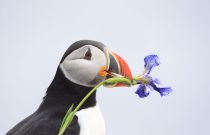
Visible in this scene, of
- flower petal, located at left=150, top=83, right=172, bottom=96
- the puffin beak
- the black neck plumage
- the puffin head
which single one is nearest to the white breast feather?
the black neck plumage

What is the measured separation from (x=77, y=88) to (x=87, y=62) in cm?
27

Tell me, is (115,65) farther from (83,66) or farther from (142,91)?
(142,91)

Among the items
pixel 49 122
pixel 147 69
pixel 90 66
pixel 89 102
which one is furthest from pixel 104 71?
Answer: pixel 147 69

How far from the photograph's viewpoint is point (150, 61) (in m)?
2.59

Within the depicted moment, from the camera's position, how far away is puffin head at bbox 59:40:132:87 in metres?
3.91

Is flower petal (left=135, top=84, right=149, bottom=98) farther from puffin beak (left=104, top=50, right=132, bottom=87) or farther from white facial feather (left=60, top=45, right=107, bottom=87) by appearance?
white facial feather (left=60, top=45, right=107, bottom=87)

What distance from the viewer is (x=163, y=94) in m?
2.24

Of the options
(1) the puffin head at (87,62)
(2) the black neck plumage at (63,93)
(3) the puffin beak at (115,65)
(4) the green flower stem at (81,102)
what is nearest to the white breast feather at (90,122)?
(2) the black neck plumage at (63,93)

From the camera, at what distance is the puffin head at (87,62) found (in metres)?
3.91

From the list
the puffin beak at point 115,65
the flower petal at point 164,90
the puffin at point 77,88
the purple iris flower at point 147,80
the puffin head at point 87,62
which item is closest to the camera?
the flower petal at point 164,90

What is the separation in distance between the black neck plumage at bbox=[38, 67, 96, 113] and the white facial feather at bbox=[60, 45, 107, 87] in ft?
0.16

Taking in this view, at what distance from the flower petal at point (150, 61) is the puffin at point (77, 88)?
105cm

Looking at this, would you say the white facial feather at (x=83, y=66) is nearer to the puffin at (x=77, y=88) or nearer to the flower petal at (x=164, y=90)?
the puffin at (x=77, y=88)

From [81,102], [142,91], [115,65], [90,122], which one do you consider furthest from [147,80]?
[90,122]
